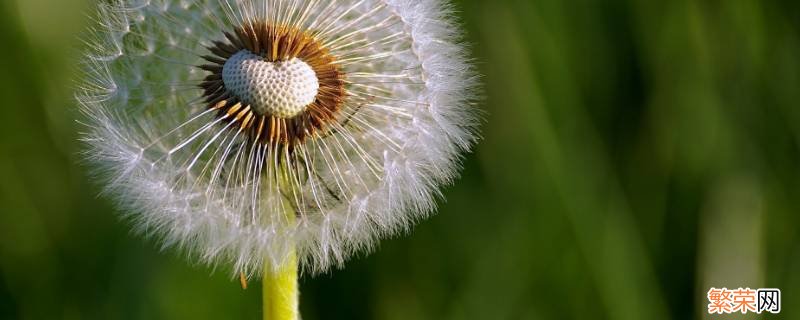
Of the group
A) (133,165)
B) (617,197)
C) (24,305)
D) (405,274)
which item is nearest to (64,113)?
(24,305)

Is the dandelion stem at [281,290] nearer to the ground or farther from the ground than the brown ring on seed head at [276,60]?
nearer to the ground

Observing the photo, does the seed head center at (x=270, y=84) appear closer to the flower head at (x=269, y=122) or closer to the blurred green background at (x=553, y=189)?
the flower head at (x=269, y=122)

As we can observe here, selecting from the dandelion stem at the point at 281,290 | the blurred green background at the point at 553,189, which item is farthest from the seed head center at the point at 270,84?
the blurred green background at the point at 553,189

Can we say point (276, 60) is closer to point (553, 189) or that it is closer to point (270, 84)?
point (270, 84)

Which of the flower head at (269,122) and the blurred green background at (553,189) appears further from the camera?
the blurred green background at (553,189)

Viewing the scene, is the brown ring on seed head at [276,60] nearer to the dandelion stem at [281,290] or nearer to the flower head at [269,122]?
the flower head at [269,122]

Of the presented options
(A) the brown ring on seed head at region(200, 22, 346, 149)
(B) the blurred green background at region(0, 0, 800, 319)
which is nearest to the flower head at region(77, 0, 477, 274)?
(A) the brown ring on seed head at region(200, 22, 346, 149)

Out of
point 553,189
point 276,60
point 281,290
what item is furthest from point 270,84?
point 553,189
